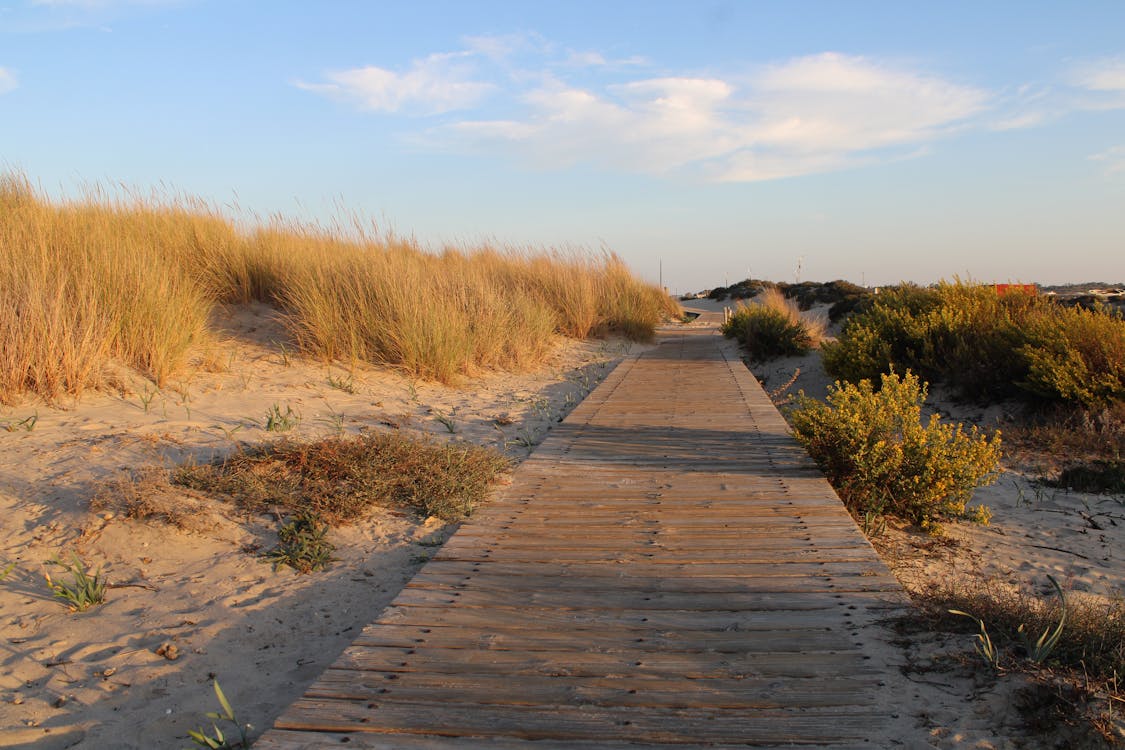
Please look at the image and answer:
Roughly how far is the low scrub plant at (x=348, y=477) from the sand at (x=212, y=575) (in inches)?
4.4

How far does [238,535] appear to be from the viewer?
3.55m

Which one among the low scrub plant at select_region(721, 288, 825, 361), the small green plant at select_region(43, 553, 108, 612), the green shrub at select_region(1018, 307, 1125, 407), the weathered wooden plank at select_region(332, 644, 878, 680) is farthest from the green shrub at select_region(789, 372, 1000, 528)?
the low scrub plant at select_region(721, 288, 825, 361)

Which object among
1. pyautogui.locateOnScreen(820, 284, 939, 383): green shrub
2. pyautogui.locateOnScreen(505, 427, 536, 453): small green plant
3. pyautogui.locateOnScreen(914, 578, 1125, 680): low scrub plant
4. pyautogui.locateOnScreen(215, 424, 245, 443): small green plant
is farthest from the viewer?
pyautogui.locateOnScreen(820, 284, 939, 383): green shrub

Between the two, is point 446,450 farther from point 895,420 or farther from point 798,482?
point 895,420

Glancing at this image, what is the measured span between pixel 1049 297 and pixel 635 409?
6025 millimetres

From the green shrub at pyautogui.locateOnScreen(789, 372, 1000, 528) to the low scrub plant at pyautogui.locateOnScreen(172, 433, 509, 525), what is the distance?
213 centimetres

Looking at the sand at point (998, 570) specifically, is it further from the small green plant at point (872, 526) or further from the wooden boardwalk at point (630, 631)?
the wooden boardwalk at point (630, 631)

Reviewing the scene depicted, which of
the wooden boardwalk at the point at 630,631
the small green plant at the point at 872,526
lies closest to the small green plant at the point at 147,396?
the wooden boardwalk at the point at 630,631

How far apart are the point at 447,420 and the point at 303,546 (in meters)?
2.77

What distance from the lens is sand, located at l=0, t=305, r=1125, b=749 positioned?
87.4 inches

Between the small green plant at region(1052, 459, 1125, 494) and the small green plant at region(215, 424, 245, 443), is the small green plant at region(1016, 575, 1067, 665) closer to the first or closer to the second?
the small green plant at region(1052, 459, 1125, 494)

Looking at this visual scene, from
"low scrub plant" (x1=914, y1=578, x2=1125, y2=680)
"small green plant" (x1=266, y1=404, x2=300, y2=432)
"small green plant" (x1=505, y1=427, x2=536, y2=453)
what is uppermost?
"small green plant" (x1=266, y1=404, x2=300, y2=432)

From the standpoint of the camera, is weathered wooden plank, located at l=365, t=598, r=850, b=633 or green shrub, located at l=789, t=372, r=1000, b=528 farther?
green shrub, located at l=789, t=372, r=1000, b=528

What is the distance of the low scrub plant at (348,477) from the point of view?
150 inches
